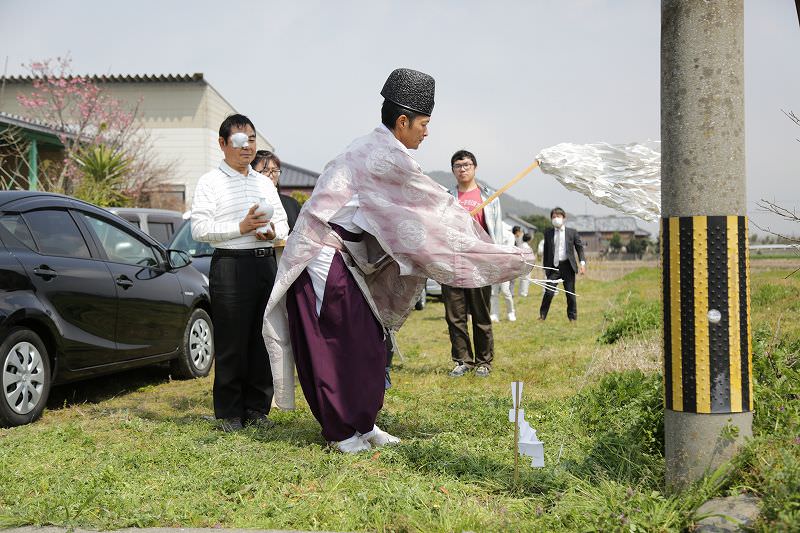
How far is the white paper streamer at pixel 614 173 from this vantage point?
446cm

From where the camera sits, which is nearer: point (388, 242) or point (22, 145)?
point (388, 242)

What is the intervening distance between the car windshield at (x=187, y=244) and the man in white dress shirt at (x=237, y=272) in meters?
4.42

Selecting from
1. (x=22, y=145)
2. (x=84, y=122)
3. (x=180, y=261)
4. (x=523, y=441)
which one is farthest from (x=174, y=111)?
(x=523, y=441)

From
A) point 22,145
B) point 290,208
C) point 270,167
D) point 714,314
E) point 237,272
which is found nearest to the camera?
point 714,314

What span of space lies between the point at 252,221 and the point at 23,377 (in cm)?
202

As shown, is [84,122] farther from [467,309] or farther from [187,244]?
[467,309]

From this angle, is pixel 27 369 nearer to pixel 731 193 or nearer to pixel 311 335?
pixel 311 335

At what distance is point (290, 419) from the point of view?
17.9 feet

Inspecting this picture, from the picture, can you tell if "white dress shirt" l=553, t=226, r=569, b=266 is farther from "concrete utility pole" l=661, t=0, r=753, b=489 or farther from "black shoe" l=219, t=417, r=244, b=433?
"concrete utility pole" l=661, t=0, r=753, b=489

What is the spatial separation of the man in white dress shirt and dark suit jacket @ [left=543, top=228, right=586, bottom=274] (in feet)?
29.8

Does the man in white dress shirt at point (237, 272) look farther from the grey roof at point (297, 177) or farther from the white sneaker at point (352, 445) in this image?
the grey roof at point (297, 177)

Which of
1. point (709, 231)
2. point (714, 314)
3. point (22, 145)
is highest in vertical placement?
point (22, 145)

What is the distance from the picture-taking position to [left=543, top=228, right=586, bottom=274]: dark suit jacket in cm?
1381

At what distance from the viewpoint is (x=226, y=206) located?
17.7 ft
